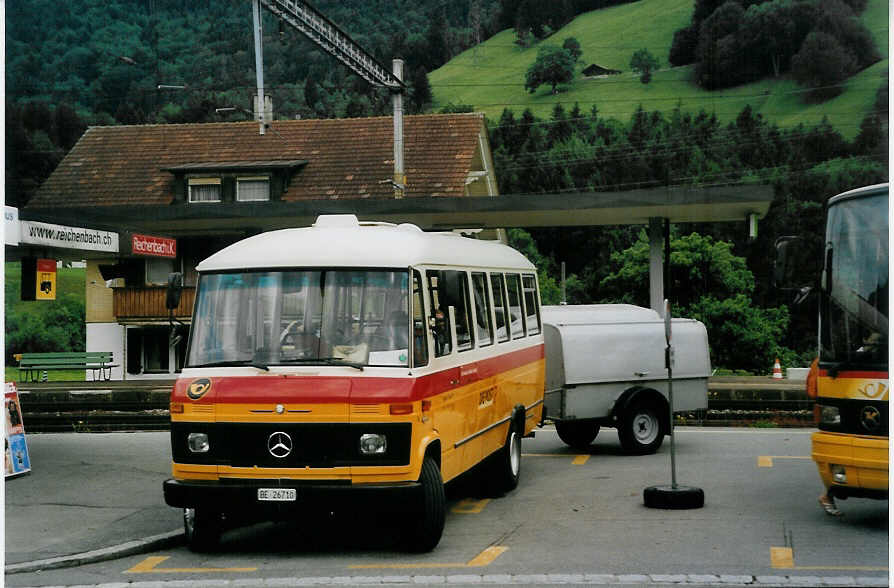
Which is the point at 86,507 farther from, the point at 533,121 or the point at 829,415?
the point at 533,121

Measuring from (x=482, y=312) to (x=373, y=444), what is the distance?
3.37 meters

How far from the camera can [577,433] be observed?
18.5 metres

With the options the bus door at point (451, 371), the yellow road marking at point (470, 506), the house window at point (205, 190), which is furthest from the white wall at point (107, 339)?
the bus door at point (451, 371)

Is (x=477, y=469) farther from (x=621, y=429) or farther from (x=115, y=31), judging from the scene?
(x=115, y=31)

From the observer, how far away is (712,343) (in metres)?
50.3

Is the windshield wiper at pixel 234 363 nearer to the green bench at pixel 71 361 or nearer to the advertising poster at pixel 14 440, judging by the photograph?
the advertising poster at pixel 14 440

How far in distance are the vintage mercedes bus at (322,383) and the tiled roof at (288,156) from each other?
3439 centimetres

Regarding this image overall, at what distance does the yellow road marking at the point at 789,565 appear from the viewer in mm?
9250

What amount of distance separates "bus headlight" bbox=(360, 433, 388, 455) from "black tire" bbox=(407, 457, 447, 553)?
1.53 ft

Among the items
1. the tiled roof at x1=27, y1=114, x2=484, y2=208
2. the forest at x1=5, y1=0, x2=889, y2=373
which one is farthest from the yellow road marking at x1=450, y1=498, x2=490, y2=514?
the forest at x1=5, y1=0, x2=889, y2=373

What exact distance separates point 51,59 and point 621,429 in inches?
2507

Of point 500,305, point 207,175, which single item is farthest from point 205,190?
point 500,305

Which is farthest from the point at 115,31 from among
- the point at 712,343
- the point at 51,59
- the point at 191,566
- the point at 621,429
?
the point at 191,566

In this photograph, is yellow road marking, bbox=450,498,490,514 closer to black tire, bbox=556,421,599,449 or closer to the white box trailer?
the white box trailer
